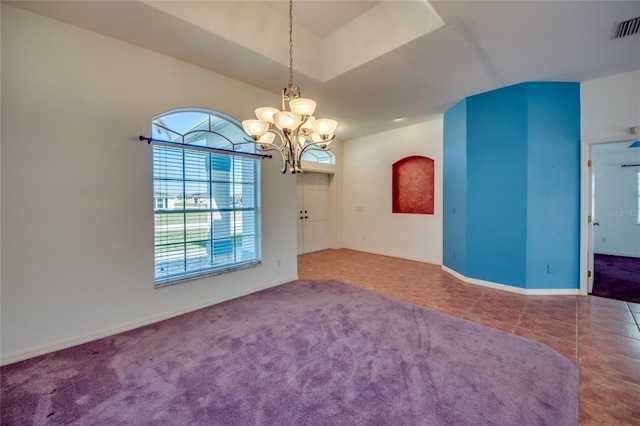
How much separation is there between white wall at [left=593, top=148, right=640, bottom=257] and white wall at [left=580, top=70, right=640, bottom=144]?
12.3 feet

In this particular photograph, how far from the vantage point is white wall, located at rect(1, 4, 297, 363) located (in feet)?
7.30

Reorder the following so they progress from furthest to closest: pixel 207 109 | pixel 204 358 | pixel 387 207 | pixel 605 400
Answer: pixel 387 207
pixel 207 109
pixel 204 358
pixel 605 400

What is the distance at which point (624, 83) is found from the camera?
339 centimetres

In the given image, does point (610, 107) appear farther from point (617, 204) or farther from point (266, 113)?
point (266, 113)

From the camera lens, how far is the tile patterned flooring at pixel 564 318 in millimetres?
1826

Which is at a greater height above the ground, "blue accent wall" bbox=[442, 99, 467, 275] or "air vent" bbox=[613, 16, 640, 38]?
"air vent" bbox=[613, 16, 640, 38]

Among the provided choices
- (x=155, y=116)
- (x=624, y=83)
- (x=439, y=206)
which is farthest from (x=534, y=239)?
(x=155, y=116)

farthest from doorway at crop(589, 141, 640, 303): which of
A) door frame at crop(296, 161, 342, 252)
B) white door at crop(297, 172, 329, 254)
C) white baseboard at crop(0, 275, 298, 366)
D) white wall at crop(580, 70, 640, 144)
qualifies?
white baseboard at crop(0, 275, 298, 366)

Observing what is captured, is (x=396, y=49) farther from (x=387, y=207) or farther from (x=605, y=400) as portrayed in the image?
(x=387, y=207)

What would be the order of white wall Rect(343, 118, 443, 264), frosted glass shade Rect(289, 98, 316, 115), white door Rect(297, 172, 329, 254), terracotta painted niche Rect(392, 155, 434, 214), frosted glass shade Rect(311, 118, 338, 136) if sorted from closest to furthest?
frosted glass shade Rect(289, 98, 316, 115)
frosted glass shade Rect(311, 118, 338, 136)
white wall Rect(343, 118, 443, 264)
terracotta painted niche Rect(392, 155, 434, 214)
white door Rect(297, 172, 329, 254)

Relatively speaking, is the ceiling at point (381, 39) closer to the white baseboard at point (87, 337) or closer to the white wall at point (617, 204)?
the white baseboard at point (87, 337)

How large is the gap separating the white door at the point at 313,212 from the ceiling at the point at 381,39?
9.43 ft

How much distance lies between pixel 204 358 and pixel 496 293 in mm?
3944

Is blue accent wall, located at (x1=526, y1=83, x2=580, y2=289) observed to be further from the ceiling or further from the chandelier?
the chandelier
